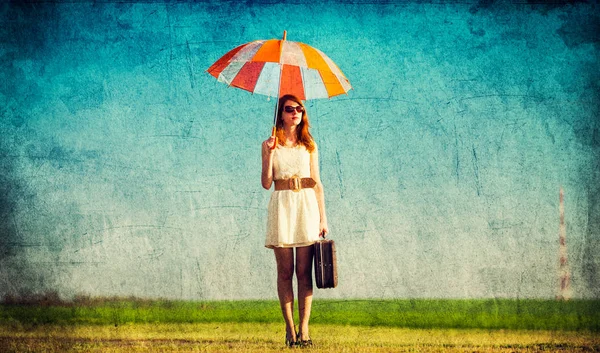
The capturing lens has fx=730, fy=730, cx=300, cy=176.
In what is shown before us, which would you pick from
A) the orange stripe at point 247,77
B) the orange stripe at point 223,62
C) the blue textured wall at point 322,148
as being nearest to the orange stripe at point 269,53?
the orange stripe at point 223,62

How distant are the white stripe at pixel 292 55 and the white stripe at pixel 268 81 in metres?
0.35

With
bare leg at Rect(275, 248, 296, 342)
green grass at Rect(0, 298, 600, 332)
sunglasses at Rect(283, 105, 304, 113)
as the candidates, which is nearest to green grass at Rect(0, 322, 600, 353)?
green grass at Rect(0, 298, 600, 332)

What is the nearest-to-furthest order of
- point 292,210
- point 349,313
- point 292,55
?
point 292,55
point 292,210
point 349,313

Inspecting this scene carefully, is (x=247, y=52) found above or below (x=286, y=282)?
above

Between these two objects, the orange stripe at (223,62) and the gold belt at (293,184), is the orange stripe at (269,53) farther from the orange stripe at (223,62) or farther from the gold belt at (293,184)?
the gold belt at (293,184)

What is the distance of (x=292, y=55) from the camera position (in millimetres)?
4820

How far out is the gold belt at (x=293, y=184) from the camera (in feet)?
16.3

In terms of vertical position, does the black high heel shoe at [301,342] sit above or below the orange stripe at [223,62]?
below

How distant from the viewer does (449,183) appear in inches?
237

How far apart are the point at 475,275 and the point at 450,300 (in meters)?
0.29

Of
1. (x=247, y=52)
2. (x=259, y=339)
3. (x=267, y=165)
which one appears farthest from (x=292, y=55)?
(x=259, y=339)

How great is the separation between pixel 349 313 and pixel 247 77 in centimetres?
210

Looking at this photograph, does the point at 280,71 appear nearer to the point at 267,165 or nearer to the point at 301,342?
the point at 267,165

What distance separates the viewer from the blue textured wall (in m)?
5.94
